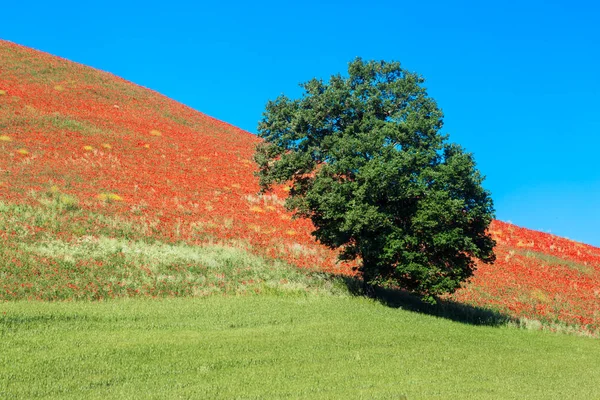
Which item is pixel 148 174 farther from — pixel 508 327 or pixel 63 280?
pixel 508 327

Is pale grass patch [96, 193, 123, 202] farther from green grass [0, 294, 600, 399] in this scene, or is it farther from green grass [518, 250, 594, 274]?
green grass [518, 250, 594, 274]

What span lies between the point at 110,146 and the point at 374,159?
36368 millimetres

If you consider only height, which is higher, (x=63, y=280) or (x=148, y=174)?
(x=148, y=174)

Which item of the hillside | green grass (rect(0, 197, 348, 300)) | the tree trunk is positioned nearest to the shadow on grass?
the tree trunk

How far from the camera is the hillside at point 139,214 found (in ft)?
82.7

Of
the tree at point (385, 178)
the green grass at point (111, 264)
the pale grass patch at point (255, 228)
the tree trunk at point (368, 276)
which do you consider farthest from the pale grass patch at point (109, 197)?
the tree trunk at point (368, 276)

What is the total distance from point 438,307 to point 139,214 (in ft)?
69.6

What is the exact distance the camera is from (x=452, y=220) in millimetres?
24203

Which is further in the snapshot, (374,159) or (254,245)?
(254,245)

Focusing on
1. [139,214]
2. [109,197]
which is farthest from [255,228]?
[109,197]

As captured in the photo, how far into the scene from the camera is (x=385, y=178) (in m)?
22.8

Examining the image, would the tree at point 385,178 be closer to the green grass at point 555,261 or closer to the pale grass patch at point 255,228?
the pale grass patch at point 255,228

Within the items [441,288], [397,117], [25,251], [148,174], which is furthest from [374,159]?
[148,174]

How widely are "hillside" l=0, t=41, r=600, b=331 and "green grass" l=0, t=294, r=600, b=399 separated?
4101mm
